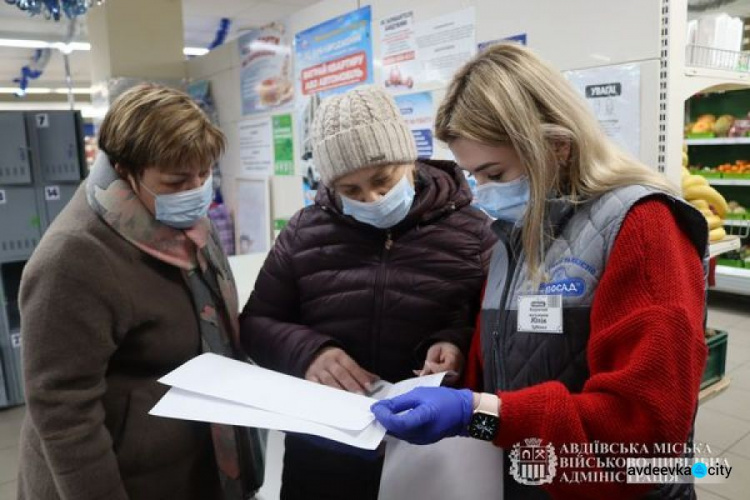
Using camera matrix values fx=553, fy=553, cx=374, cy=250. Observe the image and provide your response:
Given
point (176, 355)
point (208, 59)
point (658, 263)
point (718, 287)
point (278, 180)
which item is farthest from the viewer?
point (718, 287)

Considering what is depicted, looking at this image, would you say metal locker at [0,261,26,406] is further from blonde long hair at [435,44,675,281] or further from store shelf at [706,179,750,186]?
store shelf at [706,179,750,186]

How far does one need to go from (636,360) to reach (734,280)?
5624 mm

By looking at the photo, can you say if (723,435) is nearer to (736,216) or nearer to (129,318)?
(736,216)

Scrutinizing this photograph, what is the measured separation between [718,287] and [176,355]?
5906 mm

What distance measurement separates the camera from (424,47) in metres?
2.39

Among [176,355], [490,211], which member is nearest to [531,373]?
[490,211]

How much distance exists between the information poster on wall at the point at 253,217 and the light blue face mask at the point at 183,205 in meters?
2.34

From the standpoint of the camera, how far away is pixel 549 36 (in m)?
1.91

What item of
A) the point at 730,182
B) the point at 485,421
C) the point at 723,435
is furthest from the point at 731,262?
the point at 485,421

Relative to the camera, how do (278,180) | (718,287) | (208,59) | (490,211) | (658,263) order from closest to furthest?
(658,263) → (490,211) → (278,180) → (208,59) → (718,287)

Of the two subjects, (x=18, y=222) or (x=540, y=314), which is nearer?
(x=540, y=314)

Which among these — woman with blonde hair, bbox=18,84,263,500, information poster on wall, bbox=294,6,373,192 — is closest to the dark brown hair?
woman with blonde hair, bbox=18,84,263,500

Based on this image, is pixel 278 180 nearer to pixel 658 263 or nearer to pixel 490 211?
pixel 490 211

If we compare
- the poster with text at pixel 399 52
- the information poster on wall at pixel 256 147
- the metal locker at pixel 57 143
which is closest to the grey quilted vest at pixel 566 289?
the poster with text at pixel 399 52
